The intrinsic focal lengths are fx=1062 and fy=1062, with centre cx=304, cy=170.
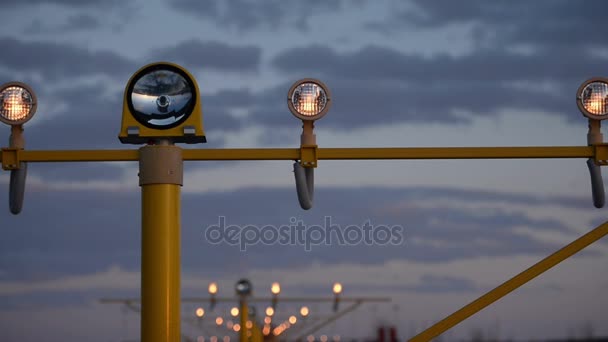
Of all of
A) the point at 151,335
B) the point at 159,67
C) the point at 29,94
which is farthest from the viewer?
the point at 29,94

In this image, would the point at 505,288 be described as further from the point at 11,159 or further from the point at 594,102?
the point at 11,159

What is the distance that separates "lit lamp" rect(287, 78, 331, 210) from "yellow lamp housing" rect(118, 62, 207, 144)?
2.65ft

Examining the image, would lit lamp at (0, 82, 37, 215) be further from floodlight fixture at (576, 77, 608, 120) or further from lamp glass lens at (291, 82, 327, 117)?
floodlight fixture at (576, 77, 608, 120)

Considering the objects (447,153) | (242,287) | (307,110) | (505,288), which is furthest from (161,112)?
(242,287)

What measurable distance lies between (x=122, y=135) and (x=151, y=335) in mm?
1395

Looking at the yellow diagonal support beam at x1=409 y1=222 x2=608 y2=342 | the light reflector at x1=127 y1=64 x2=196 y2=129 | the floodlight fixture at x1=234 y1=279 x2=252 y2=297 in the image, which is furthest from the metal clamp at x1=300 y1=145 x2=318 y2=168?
the floodlight fixture at x1=234 y1=279 x2=252 y2=297

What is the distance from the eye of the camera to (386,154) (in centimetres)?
780

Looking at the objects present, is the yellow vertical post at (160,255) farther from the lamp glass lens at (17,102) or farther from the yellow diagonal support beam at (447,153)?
the lamp glass lens at (17,102)

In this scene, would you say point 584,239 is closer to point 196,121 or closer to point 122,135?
point 196,121

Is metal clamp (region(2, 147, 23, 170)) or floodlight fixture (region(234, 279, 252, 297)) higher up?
floodlight fixture (region(234, 279, 252, 297))

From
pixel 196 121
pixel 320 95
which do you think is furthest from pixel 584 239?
pixel 196 121

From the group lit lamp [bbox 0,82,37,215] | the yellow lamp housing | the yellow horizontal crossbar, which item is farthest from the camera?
lit lamp [bbox 0,82,37,215]

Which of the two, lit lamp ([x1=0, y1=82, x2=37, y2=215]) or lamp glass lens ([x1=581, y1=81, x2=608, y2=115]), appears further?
lamp glass lens ([x1=581, y1=81, x2=608, y2=115])

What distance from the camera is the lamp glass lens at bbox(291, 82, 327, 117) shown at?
25.9 ft
